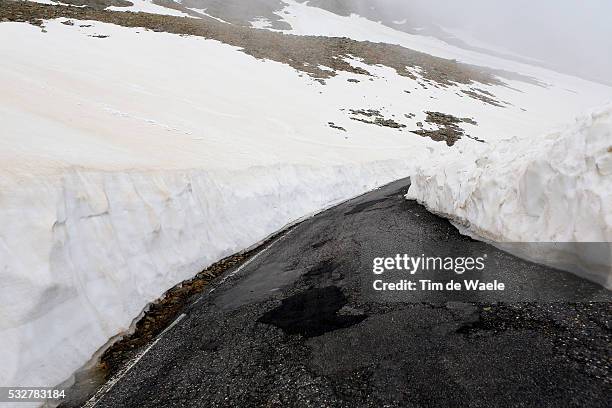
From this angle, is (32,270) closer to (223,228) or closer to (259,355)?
(259,355)

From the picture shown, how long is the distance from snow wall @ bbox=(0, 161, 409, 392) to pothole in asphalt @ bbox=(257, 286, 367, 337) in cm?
324

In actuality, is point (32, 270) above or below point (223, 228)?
above

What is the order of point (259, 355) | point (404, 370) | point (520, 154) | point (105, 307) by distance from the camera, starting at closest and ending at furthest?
point (404, 370), point (259, 355), point (105, 307), point (520, 154)

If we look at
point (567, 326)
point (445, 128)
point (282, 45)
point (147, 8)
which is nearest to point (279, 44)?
point (282, 45)

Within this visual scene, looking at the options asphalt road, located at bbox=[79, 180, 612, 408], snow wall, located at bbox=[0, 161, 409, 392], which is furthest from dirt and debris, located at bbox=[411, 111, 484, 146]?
asphalt road, located at bbox=[79, 180, 612, 408]

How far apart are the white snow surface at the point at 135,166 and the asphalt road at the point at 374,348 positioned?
1.59 m

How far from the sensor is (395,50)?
61.7m

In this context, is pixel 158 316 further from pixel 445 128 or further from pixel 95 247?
pixel 445 128

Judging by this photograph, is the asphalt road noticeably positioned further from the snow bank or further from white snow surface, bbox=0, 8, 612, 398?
white snow surface, bbox=0, 8, 612, 398

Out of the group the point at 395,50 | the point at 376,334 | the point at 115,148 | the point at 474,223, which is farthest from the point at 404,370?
the point at 395,50

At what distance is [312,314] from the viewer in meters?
7.23

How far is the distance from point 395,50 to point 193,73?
39.8 m

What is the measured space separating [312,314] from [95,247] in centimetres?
499

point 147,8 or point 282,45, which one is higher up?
point 147,8
